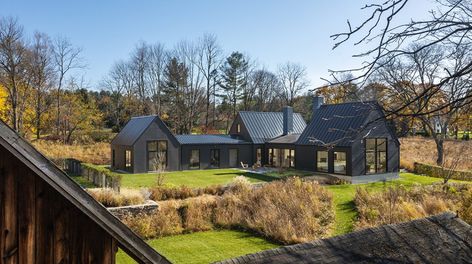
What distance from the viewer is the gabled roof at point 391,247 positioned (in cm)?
303

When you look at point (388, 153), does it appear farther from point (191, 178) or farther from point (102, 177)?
point (102, 177)

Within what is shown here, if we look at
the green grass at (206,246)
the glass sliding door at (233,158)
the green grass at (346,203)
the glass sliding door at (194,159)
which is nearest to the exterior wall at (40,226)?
the green grass at (206,246)

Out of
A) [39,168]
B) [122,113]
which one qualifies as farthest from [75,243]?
[122,113]

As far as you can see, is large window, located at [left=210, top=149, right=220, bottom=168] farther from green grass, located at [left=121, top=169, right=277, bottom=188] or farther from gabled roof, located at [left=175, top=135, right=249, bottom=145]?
green grass, located at [left=121, top=169, right=277, bottom=188]

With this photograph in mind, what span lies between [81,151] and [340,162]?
74.3ft

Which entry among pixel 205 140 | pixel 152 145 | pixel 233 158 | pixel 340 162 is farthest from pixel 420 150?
pixel 152 145

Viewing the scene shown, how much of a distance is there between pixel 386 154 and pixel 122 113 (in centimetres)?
3320

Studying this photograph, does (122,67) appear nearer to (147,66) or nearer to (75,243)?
(147,66)

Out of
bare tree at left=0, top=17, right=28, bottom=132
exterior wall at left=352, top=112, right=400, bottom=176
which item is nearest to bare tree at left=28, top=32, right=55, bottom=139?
bare tree at left=0, top=17, right=28, bottom=132

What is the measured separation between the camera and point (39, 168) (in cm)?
275

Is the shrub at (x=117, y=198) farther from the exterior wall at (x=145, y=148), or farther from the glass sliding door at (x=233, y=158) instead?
the glass sliding door at (x=233, y=158)

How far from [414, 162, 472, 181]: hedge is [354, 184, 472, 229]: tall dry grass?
719cm

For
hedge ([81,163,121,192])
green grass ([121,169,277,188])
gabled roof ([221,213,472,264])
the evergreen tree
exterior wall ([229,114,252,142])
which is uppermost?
the evergreen tree

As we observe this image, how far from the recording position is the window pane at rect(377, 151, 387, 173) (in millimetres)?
24594
